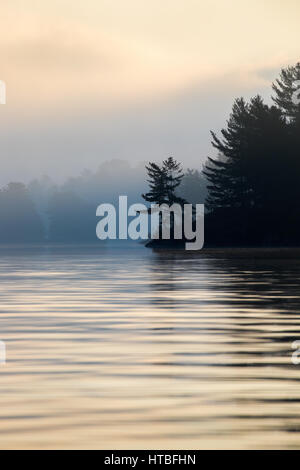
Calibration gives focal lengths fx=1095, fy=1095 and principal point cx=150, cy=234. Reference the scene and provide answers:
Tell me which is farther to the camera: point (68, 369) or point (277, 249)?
point (277, 249)

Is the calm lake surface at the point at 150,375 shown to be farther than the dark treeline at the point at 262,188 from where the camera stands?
No

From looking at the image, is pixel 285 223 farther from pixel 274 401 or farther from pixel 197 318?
pixel 274 401

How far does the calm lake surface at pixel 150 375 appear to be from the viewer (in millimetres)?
10195

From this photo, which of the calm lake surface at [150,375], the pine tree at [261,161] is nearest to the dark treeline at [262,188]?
the pine tree at [261,161]

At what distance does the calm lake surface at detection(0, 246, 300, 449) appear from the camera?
33.4ft

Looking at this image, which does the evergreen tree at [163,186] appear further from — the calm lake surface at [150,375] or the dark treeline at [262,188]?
the calm lake surface at [150,375]

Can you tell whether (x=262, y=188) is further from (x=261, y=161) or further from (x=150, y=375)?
(x=150, y=375)

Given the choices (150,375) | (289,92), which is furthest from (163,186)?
(150,375)

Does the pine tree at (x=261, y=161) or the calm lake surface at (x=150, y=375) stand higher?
the pine tree at (x=261, y=161)

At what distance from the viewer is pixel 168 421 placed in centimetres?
1075

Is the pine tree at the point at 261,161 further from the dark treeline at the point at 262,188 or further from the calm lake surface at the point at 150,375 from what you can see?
the calm lake surface at the point at 150,375

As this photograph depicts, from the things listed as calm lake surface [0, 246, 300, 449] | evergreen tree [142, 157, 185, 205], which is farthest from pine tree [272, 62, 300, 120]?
calm lake surface [0, 246, 300, 449]
